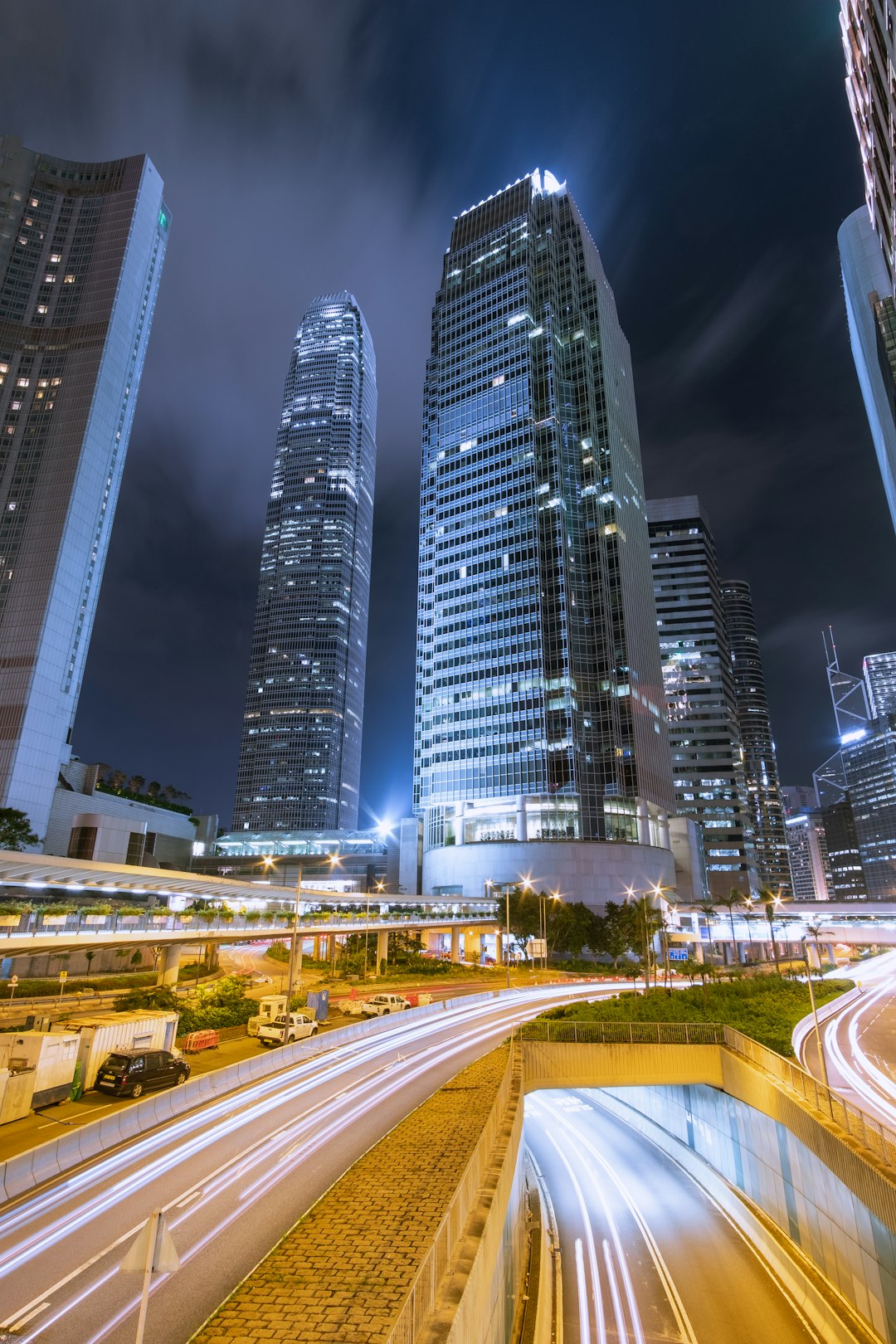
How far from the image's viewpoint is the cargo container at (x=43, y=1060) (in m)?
24.8

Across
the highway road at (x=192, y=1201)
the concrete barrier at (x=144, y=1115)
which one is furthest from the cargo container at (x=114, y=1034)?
the highway road at (x=192, y=1201)

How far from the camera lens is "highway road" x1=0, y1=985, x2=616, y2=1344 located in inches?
510

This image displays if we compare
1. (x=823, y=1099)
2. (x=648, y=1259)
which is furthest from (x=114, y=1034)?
(x=823, y=1099)

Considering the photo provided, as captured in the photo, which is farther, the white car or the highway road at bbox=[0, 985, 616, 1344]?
the white car

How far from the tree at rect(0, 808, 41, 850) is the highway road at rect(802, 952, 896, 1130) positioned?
8536 centimetres

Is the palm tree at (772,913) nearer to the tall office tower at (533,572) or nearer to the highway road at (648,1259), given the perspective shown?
the tall office tower at (533,572)

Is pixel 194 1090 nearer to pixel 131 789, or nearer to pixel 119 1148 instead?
pixel 119 1148

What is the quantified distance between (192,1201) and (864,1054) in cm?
3808

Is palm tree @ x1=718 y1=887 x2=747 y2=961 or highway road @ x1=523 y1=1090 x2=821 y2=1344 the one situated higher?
palm tree @ x1=718 y1=887 x2=747 y2=961

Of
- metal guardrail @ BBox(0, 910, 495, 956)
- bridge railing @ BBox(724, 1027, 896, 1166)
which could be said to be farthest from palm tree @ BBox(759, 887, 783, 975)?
bridge railing @ BBox(724, 1027, 896, 1166)

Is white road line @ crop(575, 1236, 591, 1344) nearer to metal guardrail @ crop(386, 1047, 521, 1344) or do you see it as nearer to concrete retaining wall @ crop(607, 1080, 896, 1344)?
concrete retaining wall @ crop(607, 1080, 896, 1344)

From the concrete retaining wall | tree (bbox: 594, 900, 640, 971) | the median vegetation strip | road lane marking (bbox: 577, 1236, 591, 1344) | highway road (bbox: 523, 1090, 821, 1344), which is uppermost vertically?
tree (bbox: 594, 900, 640, 971)

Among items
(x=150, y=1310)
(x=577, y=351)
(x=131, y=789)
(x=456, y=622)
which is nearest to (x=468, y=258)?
(x=577, y=351)

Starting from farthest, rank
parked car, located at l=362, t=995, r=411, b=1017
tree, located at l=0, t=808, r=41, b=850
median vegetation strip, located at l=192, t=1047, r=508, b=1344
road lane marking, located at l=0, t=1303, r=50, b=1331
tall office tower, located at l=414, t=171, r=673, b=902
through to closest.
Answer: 1. tall office tower, located at l=414, t=171, r=673, b=902
2. tree, located at l=0, t=808, r=41, b=850
3. parked car, located at l=362, t=995, r=411, b=1017
4. road lane marking, located at l=0, t=1303, r=50, b=1331
5. median vegetation strip, located at l=192, t=1047, r=508, b=1344
